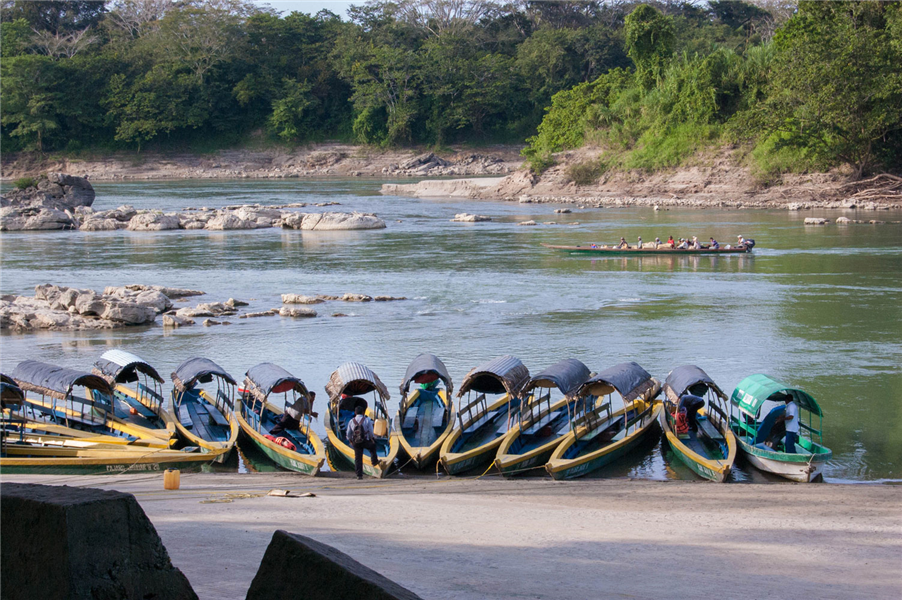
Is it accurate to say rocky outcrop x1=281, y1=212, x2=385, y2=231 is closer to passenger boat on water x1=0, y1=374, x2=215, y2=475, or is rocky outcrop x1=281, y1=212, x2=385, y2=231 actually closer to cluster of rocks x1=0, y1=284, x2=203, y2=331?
cluster of rocks x1=0, y1=284, x2=203, y2=331

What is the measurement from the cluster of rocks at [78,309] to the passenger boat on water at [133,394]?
8007mm

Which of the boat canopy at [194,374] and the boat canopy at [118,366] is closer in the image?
the boat canopy at [194,374]

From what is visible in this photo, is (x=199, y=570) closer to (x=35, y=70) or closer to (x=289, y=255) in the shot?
(x=289, y=255)

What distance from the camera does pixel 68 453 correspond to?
43.1 ft

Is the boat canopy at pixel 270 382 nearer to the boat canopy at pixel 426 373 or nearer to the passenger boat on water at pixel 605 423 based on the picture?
the boat canopy at pixel 426 373

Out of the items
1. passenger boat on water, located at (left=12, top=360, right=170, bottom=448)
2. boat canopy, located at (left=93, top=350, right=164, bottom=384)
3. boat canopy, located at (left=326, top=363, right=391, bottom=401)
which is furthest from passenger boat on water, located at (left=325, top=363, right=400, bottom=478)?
boat canopy, located at (left=93, top=350, right=164, bottom=384)

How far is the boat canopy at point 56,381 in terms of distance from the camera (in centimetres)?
1420

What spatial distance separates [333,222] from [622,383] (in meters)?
33.8

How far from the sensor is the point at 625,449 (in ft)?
44.7

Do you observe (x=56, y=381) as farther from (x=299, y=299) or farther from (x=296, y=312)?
(x=299, y=299)

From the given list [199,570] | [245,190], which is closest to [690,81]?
[245,190]

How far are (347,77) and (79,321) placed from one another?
74.6m

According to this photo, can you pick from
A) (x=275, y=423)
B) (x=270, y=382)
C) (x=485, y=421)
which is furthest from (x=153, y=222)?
(x=485, y=421)

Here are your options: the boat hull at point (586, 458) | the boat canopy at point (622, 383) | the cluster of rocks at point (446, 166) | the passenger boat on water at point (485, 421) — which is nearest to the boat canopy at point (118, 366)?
the passenger boat on water at point (485, 421)
